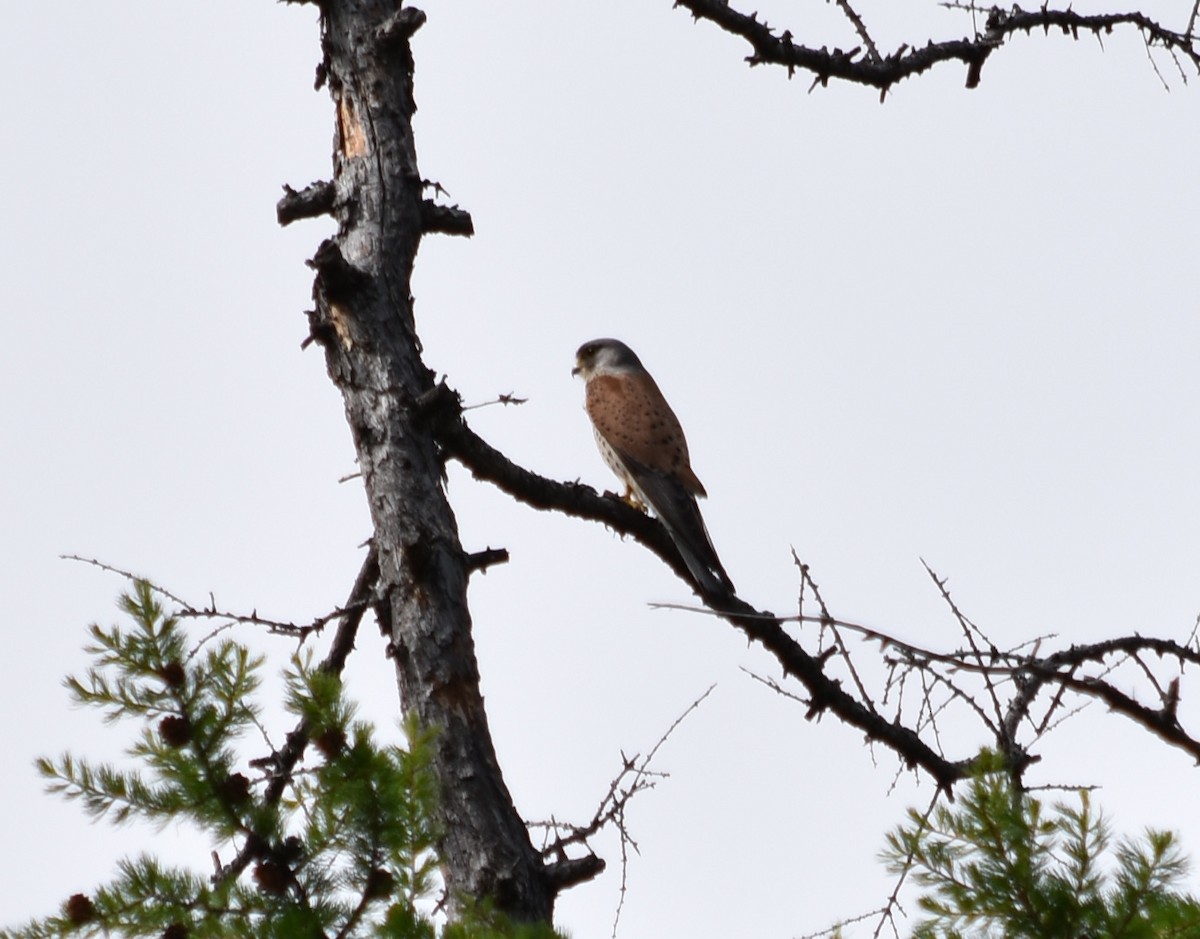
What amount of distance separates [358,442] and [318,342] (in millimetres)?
370

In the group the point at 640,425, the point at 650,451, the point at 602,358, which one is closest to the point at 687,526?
the point at 650,451

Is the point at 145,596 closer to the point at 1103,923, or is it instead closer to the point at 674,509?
the point at 1103,923

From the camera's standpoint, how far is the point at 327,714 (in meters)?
2.63

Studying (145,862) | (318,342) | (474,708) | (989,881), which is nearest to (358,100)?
(318,342)

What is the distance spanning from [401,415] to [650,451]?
9.19ft

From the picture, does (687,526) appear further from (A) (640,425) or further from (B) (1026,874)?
(B) (1026,874)

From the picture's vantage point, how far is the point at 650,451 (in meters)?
7.05

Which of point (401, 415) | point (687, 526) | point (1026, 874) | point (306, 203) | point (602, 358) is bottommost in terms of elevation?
point (1026, 874)

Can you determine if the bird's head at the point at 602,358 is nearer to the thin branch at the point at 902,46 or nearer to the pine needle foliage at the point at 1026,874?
the thin branch at the point at 902,46

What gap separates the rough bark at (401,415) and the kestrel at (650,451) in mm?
1661

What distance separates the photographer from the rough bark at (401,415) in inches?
148

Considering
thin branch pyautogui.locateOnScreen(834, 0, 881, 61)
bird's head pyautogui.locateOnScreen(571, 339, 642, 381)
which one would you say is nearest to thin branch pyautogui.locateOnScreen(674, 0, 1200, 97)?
thin branch pyautogui.locateOnScreen(834, 0, 881, 61)

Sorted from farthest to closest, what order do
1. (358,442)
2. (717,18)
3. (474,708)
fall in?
(717,18), (358,442), (474,708)

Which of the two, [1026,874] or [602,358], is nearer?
[1026,874]
